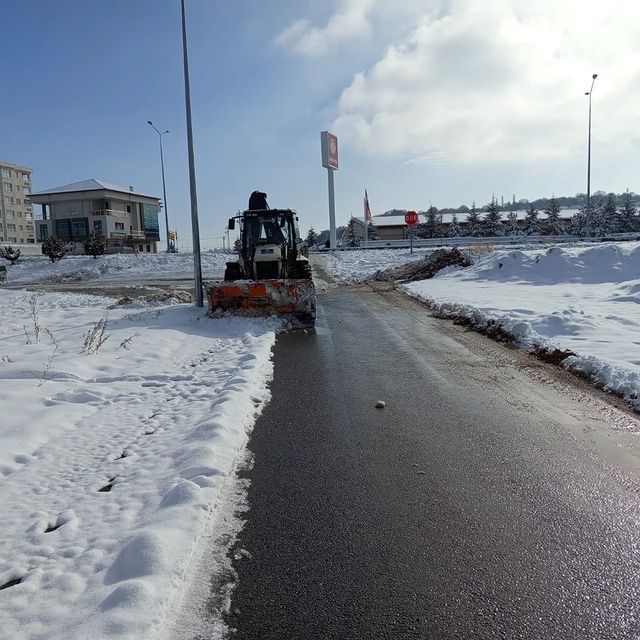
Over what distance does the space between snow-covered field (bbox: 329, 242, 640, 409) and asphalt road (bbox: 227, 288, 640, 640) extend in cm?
107

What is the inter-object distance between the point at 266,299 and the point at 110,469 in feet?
28.1

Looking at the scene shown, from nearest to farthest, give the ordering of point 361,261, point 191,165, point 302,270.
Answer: point 191,165, point 302,270, point 361,261

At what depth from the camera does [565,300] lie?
15086mm

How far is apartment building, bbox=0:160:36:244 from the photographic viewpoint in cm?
9038

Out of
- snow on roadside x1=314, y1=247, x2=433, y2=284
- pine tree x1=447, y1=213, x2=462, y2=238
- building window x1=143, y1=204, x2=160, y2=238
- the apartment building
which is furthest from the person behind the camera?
the apartment building

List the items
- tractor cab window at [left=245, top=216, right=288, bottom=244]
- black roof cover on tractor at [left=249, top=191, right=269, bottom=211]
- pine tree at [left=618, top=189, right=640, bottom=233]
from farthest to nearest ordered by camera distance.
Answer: pine tree at [left=618, top=189, right=640, bottom=233]
black roof cover on tractor at [left=249, top=191, right=269, bottom=211]
tractor cab window at [left=245, top=216, right=288, bottom=244]

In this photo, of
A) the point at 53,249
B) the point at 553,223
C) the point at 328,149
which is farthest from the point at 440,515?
the point at 553,223

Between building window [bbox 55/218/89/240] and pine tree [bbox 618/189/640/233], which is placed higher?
building window [bbox 55/218/89/240]

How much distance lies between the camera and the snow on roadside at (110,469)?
2.77 metres

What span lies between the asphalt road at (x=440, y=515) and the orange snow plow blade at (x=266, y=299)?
5.42m

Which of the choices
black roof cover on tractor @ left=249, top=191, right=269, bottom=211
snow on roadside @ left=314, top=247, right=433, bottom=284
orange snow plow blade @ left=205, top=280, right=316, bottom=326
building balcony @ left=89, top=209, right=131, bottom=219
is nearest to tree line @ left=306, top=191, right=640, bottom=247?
snow on roadside @ left=314, top=247, right=433, bottom=284

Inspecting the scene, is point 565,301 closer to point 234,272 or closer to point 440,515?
point 234,272

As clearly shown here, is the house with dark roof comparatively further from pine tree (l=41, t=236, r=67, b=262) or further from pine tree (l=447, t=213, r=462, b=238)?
pine tree (l=447, t=213, r=462, b=238)

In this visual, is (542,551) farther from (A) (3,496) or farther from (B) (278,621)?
(A) (3,496)
